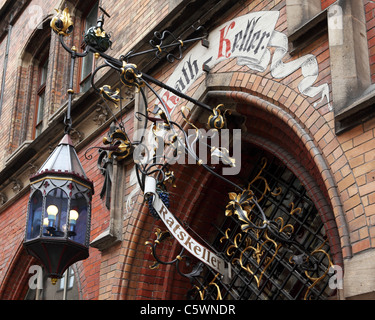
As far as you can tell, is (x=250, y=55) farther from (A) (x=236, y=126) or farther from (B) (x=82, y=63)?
(B) (x=82, y=63)

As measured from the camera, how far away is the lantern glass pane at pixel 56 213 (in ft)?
17.4

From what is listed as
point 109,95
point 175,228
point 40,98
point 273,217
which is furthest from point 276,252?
point 40,98

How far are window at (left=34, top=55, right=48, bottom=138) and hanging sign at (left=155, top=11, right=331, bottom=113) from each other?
491 centimetres

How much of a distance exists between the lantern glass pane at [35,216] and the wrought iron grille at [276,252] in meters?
1.81

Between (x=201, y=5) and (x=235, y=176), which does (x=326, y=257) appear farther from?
(x=201, y=5)

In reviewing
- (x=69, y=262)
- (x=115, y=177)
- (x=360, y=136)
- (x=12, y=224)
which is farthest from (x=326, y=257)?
(x=12, y=224)

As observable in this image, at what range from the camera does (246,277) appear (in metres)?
6.37

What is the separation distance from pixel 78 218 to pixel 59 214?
0.60ft

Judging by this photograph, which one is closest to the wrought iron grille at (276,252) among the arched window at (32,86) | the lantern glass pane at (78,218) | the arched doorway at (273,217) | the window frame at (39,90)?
the arched doorway at (273,217)

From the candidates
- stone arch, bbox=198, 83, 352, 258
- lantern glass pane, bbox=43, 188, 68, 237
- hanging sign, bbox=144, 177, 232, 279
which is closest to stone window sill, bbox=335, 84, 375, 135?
stone arch, bbox=198, 83, 352, 258

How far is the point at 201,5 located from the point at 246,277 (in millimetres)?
2985

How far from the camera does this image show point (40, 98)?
12.1 metres

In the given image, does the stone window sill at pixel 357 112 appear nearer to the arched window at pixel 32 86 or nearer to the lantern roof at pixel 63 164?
the lantern roof at pixel 63 164

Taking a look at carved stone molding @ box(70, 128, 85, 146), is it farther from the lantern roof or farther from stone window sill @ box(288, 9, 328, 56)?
stone window sill @ box(288, 9, 328, 56)
